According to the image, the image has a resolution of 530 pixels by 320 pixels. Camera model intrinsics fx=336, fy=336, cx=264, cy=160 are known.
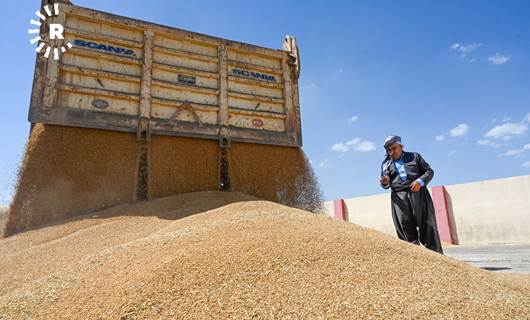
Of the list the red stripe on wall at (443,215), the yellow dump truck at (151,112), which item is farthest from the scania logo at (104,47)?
the red stripe on wall at (443,215)

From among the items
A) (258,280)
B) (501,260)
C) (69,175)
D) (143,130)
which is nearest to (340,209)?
(501,260)

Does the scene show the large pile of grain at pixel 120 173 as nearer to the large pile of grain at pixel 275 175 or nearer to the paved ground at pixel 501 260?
the large pile of grain at pixel 275 175

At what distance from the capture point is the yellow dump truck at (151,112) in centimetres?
447

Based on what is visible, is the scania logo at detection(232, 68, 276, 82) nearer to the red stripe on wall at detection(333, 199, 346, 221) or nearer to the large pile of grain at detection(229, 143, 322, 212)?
the large pile of grain at detection(229, 143, 322, 212)

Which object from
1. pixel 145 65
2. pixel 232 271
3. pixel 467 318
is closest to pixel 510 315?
pixel 467 318

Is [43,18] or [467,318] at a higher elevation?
[43,18]

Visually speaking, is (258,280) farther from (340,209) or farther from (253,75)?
(340,209)

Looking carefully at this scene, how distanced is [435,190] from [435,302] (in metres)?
10.4

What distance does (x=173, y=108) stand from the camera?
531cm

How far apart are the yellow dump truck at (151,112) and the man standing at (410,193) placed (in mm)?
2252

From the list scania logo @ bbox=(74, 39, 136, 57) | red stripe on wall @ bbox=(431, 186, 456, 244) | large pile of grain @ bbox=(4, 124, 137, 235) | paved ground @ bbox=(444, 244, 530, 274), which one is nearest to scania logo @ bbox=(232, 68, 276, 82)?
scania logo @ bbox=(74, 39, 136, 57)

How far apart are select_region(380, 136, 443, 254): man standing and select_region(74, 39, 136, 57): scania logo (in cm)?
405

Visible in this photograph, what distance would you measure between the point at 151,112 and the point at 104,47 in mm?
1178

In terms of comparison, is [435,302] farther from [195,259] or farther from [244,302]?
[195,259]
